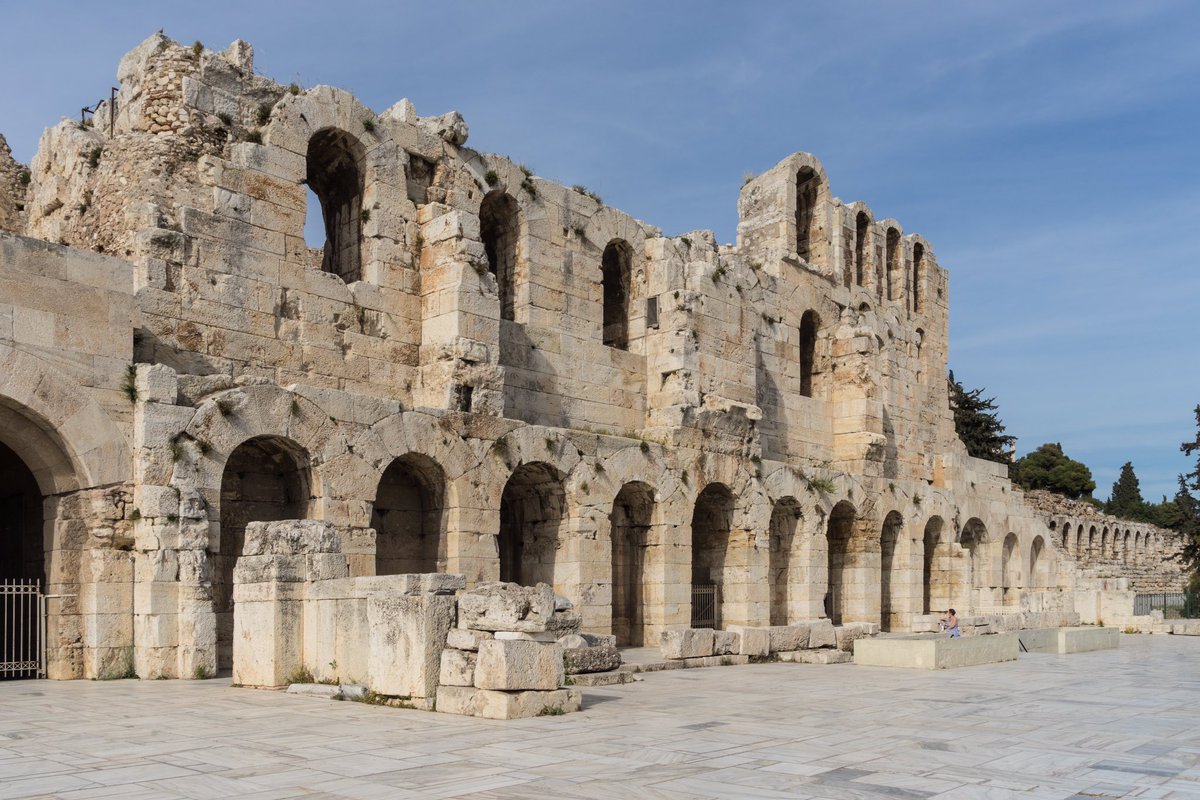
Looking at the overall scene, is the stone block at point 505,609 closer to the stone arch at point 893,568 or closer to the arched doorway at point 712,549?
the arched doorway at point 712,549

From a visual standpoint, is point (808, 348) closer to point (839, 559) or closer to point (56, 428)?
point (839, 559)

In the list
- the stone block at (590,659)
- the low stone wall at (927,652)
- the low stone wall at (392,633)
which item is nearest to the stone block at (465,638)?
the low stone wall at (392,633)

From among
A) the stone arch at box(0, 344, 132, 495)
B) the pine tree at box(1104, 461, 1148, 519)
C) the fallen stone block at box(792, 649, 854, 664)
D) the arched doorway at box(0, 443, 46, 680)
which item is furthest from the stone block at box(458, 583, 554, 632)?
the pine tree at box(1104, 461, 1148, 519)

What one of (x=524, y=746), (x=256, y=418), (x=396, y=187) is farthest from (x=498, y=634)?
(x=396, y=187)

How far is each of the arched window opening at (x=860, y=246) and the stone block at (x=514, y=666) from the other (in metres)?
23.6

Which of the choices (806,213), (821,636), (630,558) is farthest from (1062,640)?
(806,213)

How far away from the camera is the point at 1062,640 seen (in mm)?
22328

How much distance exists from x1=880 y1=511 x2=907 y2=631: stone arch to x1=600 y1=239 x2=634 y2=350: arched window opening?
30.8 ft

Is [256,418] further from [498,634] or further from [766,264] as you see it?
[766,264]

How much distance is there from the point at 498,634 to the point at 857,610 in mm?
17984

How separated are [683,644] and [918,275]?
2171 cm

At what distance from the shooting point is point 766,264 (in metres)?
28.4

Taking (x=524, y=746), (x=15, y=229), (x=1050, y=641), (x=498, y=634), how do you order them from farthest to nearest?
(x=1050, y=641) < (x=15, y=229) < (x=498, y=634) < (x=524, y=746)

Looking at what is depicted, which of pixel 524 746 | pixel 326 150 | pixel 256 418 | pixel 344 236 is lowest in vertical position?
pixel 524 746
